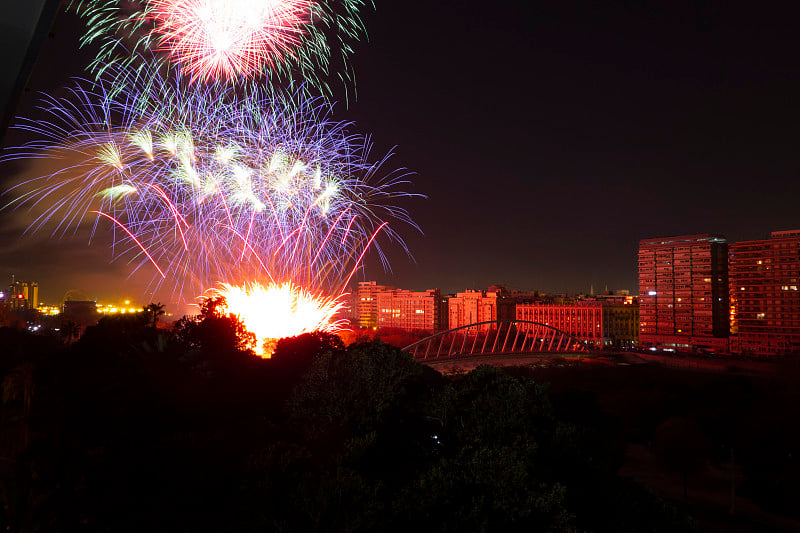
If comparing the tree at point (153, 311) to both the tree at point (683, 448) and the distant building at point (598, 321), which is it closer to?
the tree at point (683, 448)

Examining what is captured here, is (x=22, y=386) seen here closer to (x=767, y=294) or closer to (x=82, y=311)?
(x=82, y=311)

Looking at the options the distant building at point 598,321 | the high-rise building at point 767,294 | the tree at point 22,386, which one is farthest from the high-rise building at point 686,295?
the tree at point 22,386

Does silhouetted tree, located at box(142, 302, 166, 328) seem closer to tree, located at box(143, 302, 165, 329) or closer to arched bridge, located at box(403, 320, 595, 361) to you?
tree, located at box(143, 302, 165, 329)

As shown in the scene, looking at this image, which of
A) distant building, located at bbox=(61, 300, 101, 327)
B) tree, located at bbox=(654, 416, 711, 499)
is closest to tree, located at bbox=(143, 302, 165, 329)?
tree, located at bbox=(654, 416, 711, 499)

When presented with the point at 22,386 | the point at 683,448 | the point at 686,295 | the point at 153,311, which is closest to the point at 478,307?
the point at 686,295

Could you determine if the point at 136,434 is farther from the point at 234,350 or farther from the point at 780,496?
the point at 780,496

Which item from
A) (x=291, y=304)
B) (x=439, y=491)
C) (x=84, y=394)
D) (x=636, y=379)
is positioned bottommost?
(x=636, y=379)

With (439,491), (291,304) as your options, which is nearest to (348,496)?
(439,491)
